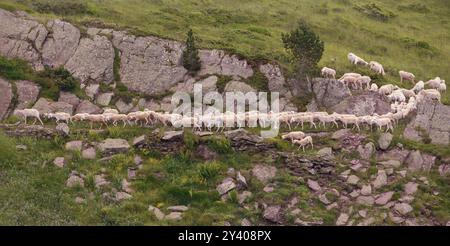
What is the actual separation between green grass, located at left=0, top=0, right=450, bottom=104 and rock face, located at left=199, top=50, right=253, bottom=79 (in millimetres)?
742

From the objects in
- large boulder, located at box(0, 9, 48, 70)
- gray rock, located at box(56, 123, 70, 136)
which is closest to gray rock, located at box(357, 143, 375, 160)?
gray rock, located at box(56, 123, 70, 136)

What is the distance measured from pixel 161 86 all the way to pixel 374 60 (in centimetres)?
1568

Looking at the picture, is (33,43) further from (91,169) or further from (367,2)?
(367,2)

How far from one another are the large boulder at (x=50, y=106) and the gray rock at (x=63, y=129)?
4.36 m

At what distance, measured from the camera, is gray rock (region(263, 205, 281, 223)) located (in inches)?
1099

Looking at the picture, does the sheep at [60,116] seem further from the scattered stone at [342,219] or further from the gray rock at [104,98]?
the scattered stone at [342,219]

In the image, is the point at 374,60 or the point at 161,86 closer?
the point at 161,86

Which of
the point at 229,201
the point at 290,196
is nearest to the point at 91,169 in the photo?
the point at 229,201

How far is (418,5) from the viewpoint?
208 feet

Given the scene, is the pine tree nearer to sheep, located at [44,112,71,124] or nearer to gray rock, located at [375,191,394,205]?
sheep, located at [44,112,71,124]

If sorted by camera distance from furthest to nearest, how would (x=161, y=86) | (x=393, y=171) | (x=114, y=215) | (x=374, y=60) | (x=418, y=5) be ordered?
(x=418, y=5) < (x=374, y=60) < (x=161, y=86) < (x=393, y=171) < (x=114, y=215)

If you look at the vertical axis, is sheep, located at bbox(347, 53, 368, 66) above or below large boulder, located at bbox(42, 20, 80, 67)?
below

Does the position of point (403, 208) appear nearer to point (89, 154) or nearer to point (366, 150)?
point (366, 150)

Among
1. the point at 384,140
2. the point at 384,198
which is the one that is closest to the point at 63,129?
the point at 384,198
